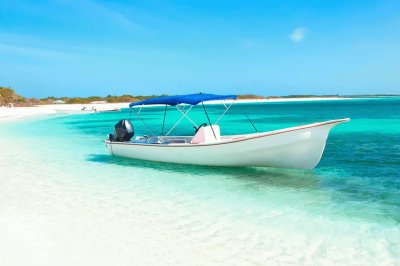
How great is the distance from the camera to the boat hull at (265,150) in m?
9.52

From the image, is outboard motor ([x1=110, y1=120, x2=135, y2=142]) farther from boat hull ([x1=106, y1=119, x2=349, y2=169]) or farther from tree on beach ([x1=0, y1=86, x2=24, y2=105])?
tree on beach ([x1=0, y1=86, x2=24, y2=105])

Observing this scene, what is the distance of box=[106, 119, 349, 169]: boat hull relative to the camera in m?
9.52

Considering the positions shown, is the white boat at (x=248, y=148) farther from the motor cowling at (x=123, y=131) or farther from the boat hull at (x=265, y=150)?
the motor cowling at (x=123, y=131)

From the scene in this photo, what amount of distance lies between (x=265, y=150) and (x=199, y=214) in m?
3.73

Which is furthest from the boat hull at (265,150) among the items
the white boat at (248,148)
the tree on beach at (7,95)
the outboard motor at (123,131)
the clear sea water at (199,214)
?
the tree on beach at (7,95)

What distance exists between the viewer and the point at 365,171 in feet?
34.9

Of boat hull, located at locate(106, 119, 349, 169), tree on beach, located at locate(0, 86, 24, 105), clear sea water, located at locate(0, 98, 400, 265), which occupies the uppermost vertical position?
tree on beach, located at locate(0, 86, 24, 105)

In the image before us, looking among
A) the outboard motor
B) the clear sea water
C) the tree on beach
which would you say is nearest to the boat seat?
the clear sea water

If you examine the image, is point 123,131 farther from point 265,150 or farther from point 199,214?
point 199,214

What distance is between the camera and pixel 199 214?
7031 mm

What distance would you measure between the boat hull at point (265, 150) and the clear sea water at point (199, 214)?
39 cm

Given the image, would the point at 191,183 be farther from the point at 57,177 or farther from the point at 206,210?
the point at 57,177

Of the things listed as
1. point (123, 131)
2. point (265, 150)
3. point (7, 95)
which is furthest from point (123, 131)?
point (7, 95)

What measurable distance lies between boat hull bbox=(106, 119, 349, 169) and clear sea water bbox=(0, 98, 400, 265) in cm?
39
